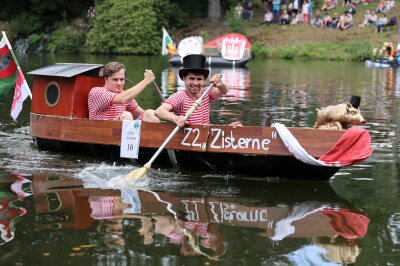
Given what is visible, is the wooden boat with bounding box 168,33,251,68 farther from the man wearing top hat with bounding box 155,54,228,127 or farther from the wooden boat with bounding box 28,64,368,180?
the man wearing top hat with bounding box 155,54,228,127

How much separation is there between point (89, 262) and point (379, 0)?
39.3m

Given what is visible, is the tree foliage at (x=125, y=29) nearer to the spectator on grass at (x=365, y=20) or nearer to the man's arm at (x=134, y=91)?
the spectator on grass at (x=365, y=20)

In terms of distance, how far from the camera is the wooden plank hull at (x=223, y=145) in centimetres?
720

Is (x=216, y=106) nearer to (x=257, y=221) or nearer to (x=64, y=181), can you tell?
(x=64, y=181)

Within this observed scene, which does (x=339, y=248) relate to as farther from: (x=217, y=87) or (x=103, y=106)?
(x=103, y=106)

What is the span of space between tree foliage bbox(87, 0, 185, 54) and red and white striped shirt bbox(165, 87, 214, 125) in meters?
33.3

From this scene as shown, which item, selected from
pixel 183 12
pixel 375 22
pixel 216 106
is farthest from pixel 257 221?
pixel 183 12

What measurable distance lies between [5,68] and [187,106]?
4068mm

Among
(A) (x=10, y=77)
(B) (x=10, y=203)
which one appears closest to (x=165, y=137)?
(B) (x=10, y=203)

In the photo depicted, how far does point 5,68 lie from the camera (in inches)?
418

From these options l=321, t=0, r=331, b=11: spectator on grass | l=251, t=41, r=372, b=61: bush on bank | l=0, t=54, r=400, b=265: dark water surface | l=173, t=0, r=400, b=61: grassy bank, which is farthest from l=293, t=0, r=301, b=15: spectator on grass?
l=0, t=54, r=400, b=265: dark water surface

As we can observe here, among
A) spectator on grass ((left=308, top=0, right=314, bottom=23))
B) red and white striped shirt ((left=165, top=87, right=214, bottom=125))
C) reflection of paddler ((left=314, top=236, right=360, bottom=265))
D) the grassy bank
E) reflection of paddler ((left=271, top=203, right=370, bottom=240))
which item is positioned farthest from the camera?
spectator on grass ((left=308, top=0, right=314, bottom=23))

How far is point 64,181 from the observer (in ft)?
24.8

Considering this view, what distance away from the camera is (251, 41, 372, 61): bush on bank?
35.8m
